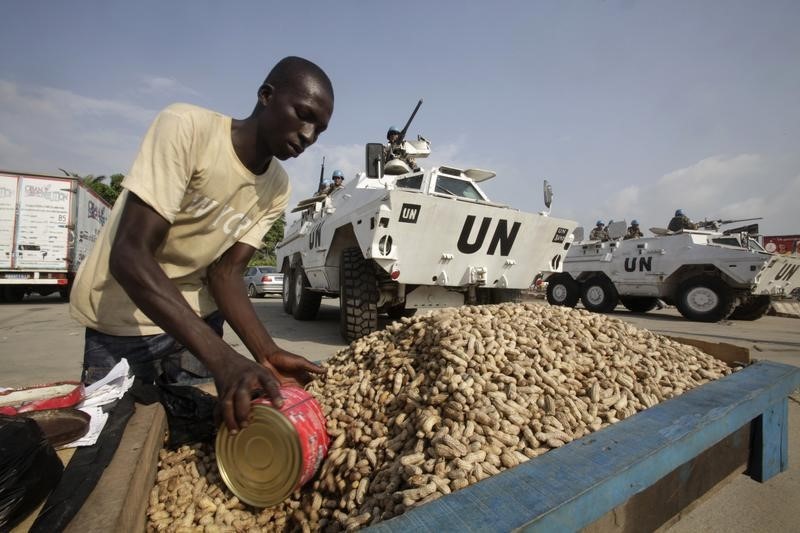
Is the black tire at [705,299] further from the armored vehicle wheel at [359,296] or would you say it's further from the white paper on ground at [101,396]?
the white paper on ground at [101,396]

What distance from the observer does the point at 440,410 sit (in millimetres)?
1461

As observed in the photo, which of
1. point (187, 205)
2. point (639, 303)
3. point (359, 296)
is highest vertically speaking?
point (187, 205)

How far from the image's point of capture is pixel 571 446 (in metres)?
1.06

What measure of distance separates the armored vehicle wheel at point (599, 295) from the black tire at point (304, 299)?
7.41 m

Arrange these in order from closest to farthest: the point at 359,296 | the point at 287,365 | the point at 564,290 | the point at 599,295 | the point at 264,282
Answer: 1. the point at 287,365
2. the point at 359,296
3. the point at 599,295
4. the point at 564,290
5. the point at 264,282

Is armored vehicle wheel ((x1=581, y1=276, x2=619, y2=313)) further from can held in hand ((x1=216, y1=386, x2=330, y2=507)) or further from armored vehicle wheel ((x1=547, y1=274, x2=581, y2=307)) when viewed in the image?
can held in hand ((x1=216, y1=386, x2=330, y2=507))

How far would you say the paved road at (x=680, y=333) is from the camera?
75.4 inches

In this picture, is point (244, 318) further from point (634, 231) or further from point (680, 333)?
point (634, 231)

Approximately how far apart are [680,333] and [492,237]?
4156mm

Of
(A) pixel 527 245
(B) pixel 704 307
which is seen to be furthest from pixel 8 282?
(B) pixel 704 307

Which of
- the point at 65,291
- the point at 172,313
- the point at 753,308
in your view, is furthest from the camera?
the point at 65,291

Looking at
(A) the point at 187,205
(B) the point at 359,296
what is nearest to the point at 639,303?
(B) the point at 359,296

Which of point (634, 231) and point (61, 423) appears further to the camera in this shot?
point (634, 231)

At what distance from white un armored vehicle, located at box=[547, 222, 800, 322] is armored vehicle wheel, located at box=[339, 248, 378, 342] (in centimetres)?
761
